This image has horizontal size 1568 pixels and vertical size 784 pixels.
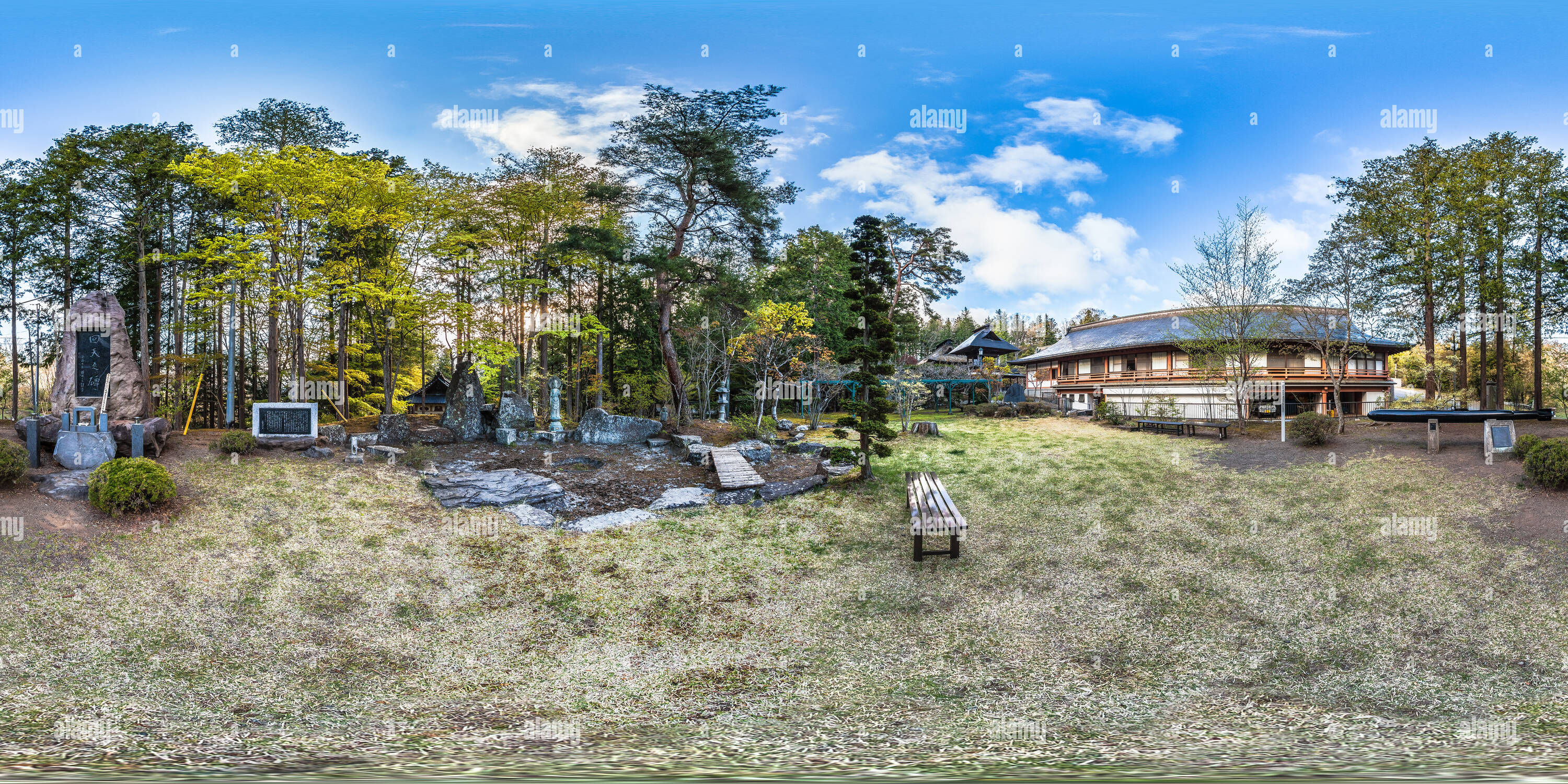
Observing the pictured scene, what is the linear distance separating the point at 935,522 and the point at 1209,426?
50.5 feet

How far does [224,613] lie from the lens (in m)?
8.13

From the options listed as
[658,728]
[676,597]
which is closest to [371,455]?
[676,597]

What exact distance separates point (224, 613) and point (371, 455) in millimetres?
8362

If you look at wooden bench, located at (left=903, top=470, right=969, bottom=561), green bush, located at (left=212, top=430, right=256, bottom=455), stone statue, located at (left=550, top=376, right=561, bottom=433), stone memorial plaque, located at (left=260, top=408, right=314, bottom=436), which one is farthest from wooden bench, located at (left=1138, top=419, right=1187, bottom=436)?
green bush, located at (left=212, top=430, right=256, bottom=455)

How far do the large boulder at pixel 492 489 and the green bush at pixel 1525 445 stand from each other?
17875 millimetres

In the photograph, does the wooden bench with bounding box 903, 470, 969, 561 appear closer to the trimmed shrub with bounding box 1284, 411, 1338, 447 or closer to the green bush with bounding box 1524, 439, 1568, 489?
the green bush with bounding box 1524, 439, 1568, 489

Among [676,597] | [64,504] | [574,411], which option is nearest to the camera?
[676,597]

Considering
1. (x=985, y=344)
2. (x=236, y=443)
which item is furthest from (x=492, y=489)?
(x=985, y=344)

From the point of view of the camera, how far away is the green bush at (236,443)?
14484 mm

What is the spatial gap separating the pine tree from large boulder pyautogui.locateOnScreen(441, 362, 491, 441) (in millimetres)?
11245

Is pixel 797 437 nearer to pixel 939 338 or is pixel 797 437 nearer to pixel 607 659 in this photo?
pixel 607 659

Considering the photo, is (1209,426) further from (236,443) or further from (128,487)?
(236,443)

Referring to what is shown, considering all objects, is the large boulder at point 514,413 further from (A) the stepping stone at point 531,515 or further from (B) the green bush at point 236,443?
(A) the stepping stone at point 531,515

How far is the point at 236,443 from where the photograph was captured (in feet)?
47.7
